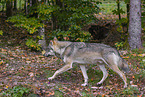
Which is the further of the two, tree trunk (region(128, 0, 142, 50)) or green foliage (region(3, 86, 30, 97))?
tree trunk (region(128, 0, 142, 50))

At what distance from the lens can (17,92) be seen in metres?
6.32

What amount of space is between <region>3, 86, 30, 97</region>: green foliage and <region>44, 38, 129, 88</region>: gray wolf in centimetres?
121

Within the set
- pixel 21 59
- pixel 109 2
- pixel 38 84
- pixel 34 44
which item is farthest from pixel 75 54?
pixel 109 2

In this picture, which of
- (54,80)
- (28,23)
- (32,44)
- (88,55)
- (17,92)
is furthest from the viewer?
(32,44)

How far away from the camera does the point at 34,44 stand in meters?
11.4

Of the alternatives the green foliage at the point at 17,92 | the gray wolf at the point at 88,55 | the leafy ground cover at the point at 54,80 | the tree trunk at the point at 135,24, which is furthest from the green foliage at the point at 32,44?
the tree trunk at the point at 135,24

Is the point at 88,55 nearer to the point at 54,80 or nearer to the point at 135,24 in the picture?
the point at 54,80

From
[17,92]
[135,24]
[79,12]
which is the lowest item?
[17,92]

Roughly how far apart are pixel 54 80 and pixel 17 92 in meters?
1.70

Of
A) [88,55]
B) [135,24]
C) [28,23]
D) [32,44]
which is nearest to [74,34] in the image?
[32,44]

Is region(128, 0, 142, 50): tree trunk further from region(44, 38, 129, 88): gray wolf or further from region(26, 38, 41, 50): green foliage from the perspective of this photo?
region(26, 38, 41, 50): green foliage

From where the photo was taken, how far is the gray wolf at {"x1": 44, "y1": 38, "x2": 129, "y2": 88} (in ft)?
21.6

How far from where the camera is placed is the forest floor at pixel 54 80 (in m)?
6.45

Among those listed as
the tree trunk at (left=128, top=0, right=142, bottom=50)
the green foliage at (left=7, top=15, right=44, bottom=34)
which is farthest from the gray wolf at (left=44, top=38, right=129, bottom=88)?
the tree trunk at (left=128, top=0, right=142, bottom=50)
